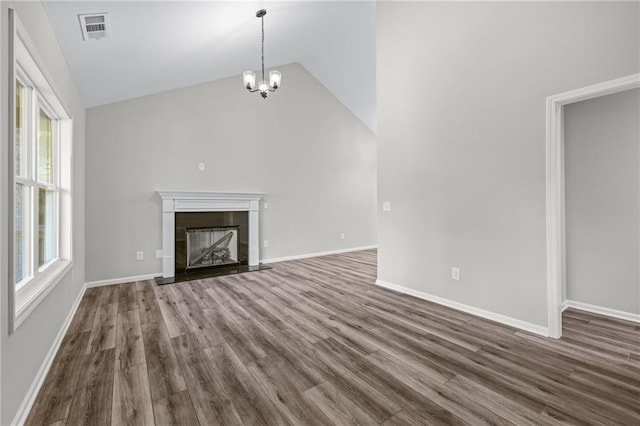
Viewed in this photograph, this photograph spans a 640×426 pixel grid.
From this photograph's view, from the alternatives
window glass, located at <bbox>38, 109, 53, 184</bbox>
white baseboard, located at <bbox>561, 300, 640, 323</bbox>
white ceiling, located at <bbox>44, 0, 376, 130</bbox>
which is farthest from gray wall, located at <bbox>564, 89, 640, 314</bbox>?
window glass, located at <bbox>38, 109, 53, 184</bbox>

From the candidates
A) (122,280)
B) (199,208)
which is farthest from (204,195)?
(122,280)

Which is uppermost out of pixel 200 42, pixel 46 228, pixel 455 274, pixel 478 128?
pixel 200 42

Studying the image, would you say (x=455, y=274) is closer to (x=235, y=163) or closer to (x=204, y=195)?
(x=204, y=195)

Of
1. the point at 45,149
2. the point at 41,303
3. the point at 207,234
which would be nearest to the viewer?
the point at 41,303

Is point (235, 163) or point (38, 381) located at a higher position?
point (235, 163)

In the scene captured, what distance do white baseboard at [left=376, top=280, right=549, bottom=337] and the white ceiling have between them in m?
3.81

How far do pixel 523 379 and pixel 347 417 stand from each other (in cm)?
119

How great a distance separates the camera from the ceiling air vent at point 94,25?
7.50 feet

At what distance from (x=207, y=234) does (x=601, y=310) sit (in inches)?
207

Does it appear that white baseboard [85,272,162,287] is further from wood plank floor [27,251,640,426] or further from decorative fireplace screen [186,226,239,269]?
wood plank floor [27,251,640,426]

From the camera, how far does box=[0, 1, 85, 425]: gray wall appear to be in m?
1.32

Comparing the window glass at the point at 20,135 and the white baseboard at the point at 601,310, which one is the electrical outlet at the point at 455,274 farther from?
the window glass at the point at 20,135

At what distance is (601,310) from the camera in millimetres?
2939

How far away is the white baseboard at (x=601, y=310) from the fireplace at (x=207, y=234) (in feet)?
13.7
